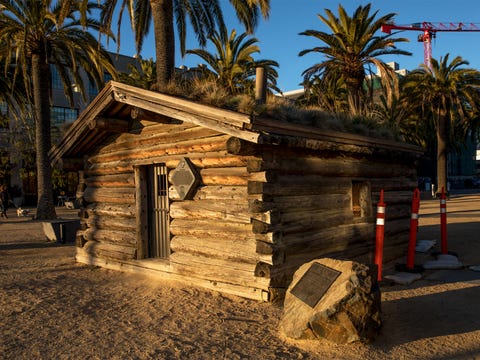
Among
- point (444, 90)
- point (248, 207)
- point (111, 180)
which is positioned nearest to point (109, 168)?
point (111, 180)

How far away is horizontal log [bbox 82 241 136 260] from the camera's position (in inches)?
353

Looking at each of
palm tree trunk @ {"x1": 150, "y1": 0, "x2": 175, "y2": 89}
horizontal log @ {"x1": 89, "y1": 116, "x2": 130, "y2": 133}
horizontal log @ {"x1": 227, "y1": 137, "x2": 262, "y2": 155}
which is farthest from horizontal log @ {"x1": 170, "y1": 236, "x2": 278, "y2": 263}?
palm tree trunk @ {"x1": 150, "y1": 0, "x2": 175, "y2": 89}

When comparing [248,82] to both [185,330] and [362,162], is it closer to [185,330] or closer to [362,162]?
[362,162]

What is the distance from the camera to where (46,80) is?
1680 centimetres

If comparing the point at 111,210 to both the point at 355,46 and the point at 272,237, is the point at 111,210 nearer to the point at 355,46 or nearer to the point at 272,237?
the point at 272,237

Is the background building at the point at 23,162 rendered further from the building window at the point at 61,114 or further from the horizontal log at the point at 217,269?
the horizontal log at the point at 217,269

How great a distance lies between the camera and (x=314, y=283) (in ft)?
16.8

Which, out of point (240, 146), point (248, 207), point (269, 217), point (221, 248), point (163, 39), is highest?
point (163, 39)

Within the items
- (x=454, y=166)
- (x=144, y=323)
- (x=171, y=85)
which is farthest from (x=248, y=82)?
(x=454, y=166)

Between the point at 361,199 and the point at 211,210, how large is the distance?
3.28m

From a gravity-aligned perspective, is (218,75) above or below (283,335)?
above

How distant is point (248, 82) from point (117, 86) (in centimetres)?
1495

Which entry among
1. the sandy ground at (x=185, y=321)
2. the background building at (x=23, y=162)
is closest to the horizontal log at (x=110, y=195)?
the sandy ground at (x=185, y=321)

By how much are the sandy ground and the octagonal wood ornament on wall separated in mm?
1674
